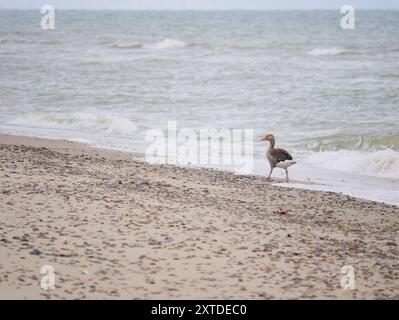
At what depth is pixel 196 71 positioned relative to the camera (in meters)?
41.5

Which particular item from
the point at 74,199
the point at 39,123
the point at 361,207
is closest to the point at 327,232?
the point at 361,207

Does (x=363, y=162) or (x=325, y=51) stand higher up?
(x=325, y=51)

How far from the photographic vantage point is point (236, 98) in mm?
30531

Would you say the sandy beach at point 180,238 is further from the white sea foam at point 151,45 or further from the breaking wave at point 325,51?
the white sea foam at point 151,45

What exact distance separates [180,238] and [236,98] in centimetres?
2195

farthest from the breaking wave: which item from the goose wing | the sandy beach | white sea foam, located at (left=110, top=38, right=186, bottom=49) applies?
the sandy beach

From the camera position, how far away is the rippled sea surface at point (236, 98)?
1981cm

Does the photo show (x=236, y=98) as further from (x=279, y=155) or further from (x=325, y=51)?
(x=325, y=51)

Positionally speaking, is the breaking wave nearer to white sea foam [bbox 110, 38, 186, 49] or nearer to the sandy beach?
white sea foam [bbox 110, 38, 186, 49]

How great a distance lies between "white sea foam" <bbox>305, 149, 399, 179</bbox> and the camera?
16891 mm

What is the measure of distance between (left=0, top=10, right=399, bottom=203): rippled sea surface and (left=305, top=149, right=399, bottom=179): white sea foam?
3cm

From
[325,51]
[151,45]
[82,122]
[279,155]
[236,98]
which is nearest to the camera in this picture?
[279,155]

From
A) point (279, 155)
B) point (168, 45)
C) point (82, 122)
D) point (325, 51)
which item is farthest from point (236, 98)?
point (168, 45)
